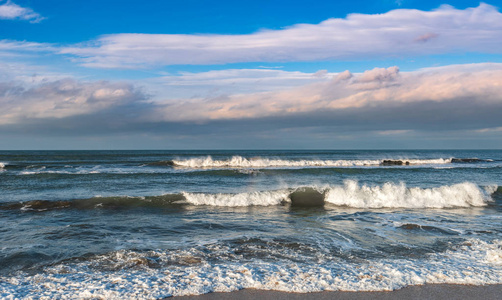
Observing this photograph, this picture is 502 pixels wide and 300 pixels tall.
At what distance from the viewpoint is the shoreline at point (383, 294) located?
4.75m

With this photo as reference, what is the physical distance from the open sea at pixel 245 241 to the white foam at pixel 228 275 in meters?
0.02

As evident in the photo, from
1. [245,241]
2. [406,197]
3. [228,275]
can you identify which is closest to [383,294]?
[228,275]

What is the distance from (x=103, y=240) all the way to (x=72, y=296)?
11.0ft

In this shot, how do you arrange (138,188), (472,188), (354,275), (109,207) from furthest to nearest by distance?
(138,188) → (472,188) → (109,207) → (354,275)

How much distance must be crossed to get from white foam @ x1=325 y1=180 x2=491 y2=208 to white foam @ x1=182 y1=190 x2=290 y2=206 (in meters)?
2.40

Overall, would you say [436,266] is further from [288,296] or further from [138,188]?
[138,188]

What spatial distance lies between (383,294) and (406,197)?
10.6m

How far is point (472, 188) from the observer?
49.0 ft

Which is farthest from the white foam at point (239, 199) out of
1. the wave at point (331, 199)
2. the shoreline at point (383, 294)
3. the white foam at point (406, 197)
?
the shoreline at point (383, 294)

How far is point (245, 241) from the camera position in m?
7.75

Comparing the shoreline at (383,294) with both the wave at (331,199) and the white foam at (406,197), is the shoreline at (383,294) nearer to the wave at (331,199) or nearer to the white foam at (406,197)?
the wave at (331,199)

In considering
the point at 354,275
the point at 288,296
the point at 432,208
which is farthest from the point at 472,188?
the point at 288,296

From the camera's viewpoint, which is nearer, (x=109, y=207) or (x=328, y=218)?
(x=328, y=218)

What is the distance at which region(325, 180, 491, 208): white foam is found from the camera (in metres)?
13.8
